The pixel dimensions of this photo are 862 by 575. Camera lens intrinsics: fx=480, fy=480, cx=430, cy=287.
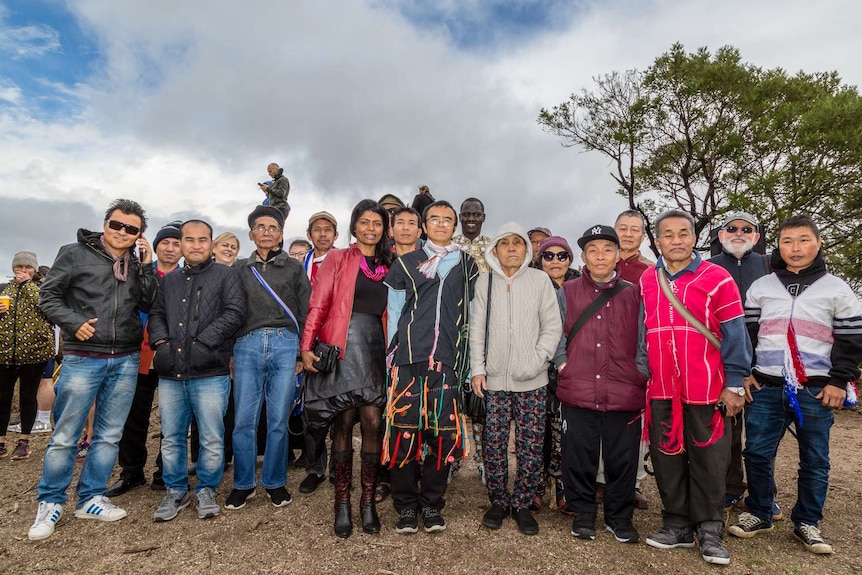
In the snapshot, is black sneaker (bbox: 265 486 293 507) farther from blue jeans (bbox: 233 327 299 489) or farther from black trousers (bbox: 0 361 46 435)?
black trousers (bbox: 0 361 46 435)

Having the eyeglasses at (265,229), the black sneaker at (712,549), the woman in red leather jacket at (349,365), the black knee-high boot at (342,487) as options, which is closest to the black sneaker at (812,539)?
the black sneaker at (712,549)

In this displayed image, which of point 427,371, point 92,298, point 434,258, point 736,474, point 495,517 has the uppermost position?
point 434,258

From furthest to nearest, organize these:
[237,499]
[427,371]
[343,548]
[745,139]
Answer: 1. [745,139]
2. [237,499]
3. [427,371]
4. [343,548]

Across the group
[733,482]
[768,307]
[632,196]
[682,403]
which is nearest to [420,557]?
[682,403]

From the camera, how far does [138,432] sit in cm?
477

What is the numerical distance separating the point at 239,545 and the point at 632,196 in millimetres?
18116

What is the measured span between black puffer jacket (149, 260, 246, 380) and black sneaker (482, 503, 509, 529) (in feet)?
8.45

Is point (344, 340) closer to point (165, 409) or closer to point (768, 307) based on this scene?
point (165, 409)

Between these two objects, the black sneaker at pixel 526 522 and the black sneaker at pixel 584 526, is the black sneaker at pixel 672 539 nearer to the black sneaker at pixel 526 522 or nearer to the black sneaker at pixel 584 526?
the black sneaker at pixel 584 526

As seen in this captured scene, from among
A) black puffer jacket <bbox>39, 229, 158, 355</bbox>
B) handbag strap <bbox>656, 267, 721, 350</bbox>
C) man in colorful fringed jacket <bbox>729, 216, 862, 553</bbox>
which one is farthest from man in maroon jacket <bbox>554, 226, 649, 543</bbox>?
black puffer jacket <bbox>39, 229, 158, 355</bbox>

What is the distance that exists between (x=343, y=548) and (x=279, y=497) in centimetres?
102

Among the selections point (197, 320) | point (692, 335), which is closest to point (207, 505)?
point (197, 320)

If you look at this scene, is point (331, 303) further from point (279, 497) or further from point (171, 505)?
point (171, 505)

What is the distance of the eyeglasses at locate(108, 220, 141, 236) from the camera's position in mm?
4137
